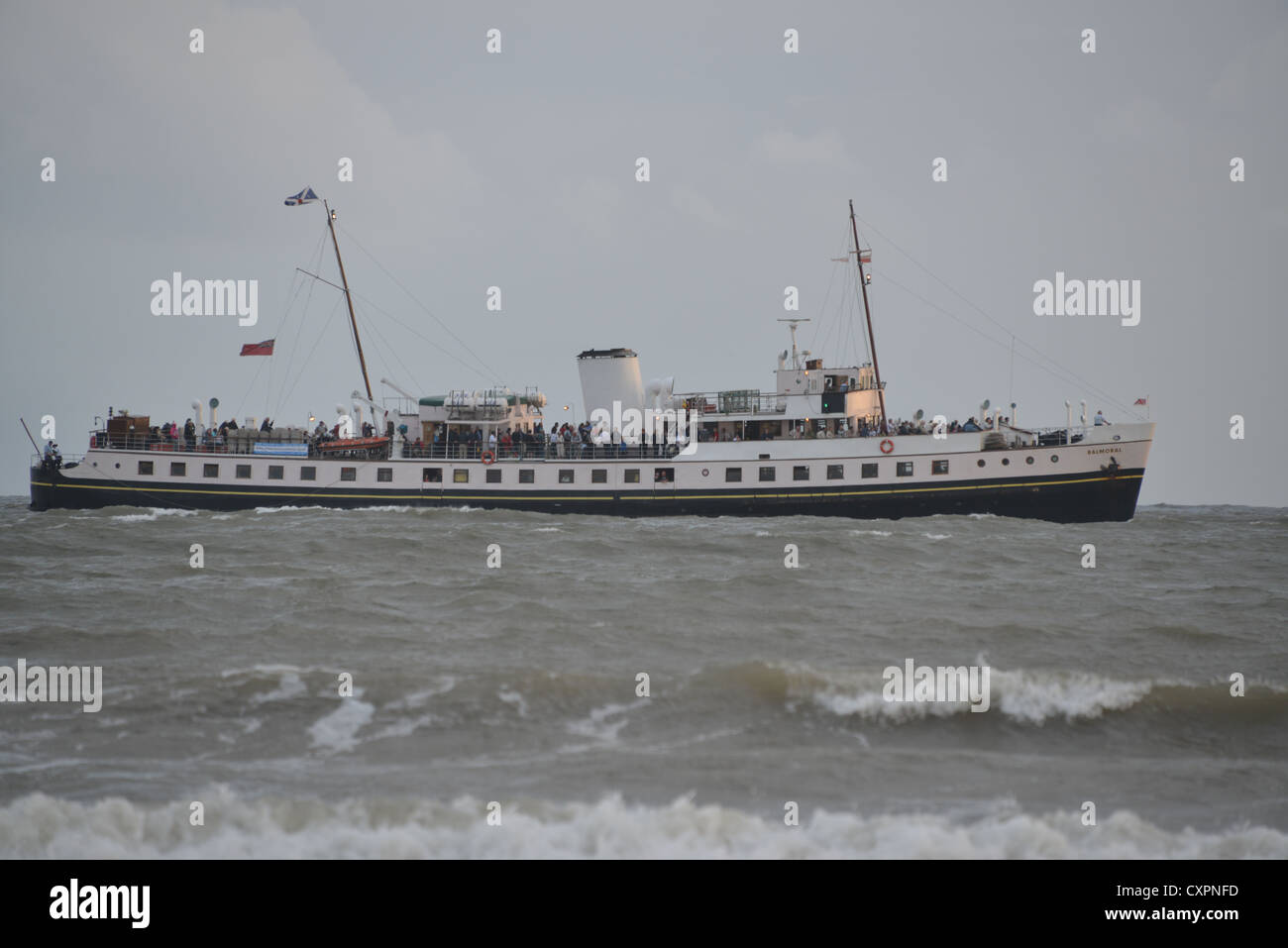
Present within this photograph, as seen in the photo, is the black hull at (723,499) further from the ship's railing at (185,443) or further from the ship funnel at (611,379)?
the ship funnel at (611,379)

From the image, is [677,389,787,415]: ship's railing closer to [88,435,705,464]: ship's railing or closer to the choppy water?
[88,435,705,464]: ship's railing

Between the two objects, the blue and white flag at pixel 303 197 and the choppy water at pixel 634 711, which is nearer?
the choppy water at pixel 634 711

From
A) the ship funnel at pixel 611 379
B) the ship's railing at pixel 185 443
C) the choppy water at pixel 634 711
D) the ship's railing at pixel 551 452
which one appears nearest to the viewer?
the choppy water at pixel 634 711

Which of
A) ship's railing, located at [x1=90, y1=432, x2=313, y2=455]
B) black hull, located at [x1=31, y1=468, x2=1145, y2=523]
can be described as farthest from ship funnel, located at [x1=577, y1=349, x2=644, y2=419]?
ship's railing, located at [x1=90, y1=432, x2=313, y2=455]

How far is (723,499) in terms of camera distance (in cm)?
5350

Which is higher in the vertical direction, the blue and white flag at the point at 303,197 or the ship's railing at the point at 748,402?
the blue and white flag at the point at 303,197

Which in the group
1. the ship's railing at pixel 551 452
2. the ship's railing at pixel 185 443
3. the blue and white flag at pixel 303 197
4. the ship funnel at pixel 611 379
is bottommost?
the ship's railing at pixel 551 452

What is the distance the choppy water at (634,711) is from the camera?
1331cm

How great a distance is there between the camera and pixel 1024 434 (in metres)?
54.2

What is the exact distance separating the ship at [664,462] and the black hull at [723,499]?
0.07 metres

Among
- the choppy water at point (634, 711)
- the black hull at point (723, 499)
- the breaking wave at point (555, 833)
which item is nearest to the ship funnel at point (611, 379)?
the black hull at point (723, 499)
